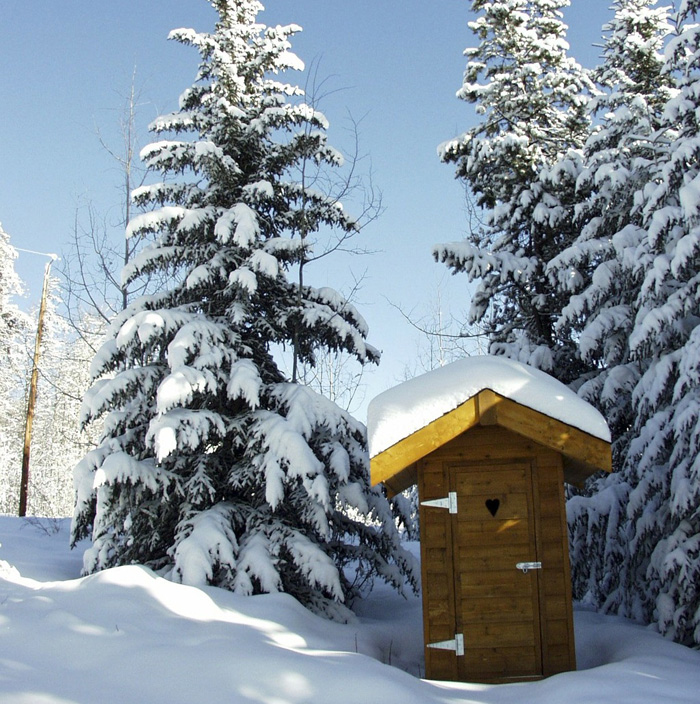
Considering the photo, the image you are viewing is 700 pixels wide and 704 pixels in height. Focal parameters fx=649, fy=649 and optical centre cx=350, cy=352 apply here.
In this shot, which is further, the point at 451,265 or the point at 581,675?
the point at 451,265

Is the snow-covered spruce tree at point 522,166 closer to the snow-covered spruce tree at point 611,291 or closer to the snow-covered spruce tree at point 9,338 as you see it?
the snow-covered spruce tree at point 611,291

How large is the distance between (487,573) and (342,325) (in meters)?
4.35

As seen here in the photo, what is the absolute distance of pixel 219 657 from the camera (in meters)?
5.08

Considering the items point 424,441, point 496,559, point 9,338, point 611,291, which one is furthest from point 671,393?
point 9,338

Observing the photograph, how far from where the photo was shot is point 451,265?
12.6 metres

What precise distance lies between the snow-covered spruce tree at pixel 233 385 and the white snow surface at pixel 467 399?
1.73m

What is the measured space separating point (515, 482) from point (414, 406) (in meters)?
1.35

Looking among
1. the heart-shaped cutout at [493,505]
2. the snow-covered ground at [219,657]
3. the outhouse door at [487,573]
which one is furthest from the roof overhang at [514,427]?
the snow-covered ground at [219,657]

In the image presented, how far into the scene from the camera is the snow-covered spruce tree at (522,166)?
484 inches

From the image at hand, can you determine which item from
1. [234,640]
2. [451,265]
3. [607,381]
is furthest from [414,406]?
[451,265]

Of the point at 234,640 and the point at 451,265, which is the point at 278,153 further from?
the point at 234,640

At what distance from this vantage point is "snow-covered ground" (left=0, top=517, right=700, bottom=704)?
4543mm

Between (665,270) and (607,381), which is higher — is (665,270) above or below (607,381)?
above

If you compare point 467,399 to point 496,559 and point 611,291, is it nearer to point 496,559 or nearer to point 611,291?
point 496,559
